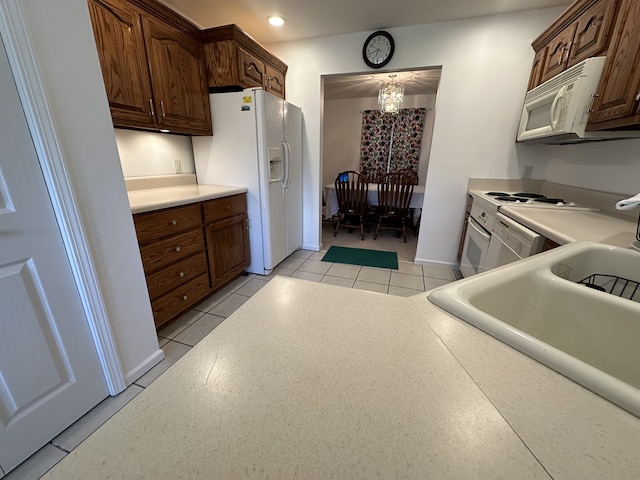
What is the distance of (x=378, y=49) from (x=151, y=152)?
2.30 meters

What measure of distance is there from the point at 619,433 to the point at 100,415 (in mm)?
1753

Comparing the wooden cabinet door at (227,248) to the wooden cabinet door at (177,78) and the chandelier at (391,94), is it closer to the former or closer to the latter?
the wooden cabinet door at (177,78)

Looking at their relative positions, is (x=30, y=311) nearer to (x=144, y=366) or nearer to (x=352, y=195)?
(x=144, y=366)

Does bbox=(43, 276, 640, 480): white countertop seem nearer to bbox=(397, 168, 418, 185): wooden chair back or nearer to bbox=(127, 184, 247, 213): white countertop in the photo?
bbox=(127, 184, 247, 213): white countertop

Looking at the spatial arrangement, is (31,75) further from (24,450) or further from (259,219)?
(259,219)

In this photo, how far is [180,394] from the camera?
38 centimetres

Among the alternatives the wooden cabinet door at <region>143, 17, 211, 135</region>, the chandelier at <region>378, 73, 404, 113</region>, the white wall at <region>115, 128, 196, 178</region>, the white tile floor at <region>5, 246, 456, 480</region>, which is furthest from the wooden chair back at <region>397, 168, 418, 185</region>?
the white wall at <region>115, 128, 196, 178</region>

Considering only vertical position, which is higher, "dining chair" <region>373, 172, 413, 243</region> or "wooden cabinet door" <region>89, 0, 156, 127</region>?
"wooden cabinet door" <region>89, 0, 156, 127</region>

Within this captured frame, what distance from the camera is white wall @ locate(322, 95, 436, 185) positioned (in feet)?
15.8

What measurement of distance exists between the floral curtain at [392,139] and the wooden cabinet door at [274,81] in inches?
100

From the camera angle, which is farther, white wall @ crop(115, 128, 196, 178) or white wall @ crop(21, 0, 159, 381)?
white wall @ crop(115, 128, 196, 178)

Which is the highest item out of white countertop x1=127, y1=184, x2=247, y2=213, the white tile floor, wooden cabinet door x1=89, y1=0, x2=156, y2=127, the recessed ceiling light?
the recessed ceiling light

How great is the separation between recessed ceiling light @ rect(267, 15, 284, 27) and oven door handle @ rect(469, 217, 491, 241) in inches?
97.1

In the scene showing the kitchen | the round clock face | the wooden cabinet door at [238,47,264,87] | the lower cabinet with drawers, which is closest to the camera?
the kitchen
